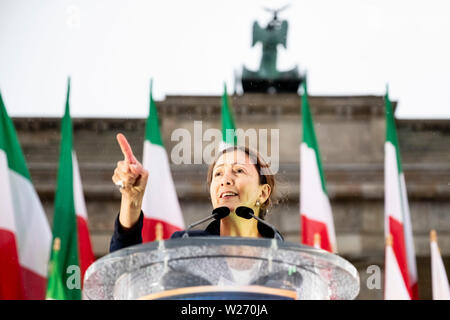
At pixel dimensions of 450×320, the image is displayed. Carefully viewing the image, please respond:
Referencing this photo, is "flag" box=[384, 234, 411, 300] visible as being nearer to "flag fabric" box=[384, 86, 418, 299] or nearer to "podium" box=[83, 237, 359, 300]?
"flag fabric" box=[384, 86, 418, 299]

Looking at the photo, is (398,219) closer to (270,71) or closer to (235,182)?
(270,71)

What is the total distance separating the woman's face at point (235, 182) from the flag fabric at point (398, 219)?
889 centimetres

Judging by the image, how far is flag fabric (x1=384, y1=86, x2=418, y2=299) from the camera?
12117 millimetres

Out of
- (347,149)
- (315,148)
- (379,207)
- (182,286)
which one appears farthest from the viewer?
(347,149)

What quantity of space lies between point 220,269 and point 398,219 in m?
10.4

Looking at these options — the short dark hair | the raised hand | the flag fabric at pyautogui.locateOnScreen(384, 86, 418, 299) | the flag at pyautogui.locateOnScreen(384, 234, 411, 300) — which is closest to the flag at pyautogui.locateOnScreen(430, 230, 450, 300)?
the flag fabric at pyautogui.locateOnScreen(384, 86, 418, 299)

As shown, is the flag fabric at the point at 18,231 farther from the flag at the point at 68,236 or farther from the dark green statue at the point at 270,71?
the dark green statue at the point at 270,71

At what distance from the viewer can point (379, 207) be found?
15.5 meters

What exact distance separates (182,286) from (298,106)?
49.2 feet

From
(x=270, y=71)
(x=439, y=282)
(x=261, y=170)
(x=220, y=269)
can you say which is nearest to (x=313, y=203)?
(x=439, y=282)

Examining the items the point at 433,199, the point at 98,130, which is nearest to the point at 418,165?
the point at 433,199

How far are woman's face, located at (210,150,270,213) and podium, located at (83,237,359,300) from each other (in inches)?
22.0
